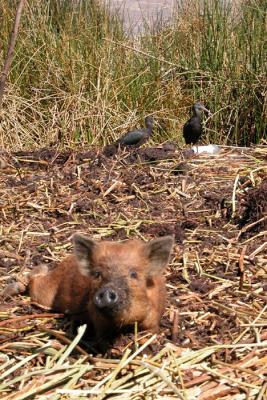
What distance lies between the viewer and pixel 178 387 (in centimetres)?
338

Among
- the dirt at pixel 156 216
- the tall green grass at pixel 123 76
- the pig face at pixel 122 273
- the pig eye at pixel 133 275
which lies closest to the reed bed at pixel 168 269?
the dirt at pixel 156 216

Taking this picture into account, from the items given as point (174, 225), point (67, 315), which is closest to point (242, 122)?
point (174, 225)

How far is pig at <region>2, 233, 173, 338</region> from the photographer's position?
3.58m

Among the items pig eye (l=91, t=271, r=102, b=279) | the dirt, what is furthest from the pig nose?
the dirt

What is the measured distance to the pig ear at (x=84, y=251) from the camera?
383 centimetres

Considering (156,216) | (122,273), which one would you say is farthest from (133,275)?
(156,216)

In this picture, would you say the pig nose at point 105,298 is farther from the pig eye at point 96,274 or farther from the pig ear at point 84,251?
the pig ear at point 84,251

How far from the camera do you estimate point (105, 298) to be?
3441mm

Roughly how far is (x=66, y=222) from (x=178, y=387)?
6.60 ft

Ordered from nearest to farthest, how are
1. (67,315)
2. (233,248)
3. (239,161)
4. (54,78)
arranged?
(67,315), (233,248), (239,161), (54,78)

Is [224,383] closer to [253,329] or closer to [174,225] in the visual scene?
[253,329]

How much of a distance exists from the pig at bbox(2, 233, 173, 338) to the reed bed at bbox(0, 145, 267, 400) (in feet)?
0.30

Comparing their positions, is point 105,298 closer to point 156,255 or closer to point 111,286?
point 111,286

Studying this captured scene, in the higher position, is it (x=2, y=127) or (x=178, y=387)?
(x=2, y=127)
